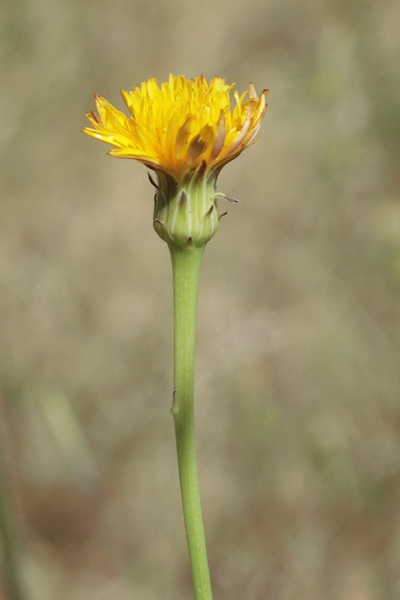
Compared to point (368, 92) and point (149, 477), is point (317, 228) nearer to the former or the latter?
point (368, 92)

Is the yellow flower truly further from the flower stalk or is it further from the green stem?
the green stem

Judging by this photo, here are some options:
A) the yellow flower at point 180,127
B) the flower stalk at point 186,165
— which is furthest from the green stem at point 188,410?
the yellow flower at point 180,127

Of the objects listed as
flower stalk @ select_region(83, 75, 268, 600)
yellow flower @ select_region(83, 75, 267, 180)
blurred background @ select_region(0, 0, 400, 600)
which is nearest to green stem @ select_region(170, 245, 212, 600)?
flower stalk @ select_region(83, 75, 268, 600)

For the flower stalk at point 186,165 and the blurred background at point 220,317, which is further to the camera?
the blurred background at point 220,317

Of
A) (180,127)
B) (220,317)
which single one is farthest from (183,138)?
(220,317)

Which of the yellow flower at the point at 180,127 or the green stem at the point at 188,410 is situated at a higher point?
the yellow flower at the point at 180,127

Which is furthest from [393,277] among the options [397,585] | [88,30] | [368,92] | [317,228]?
[88,30]

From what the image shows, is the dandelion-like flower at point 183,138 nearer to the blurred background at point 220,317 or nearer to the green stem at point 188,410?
the green stem at point 188,410
